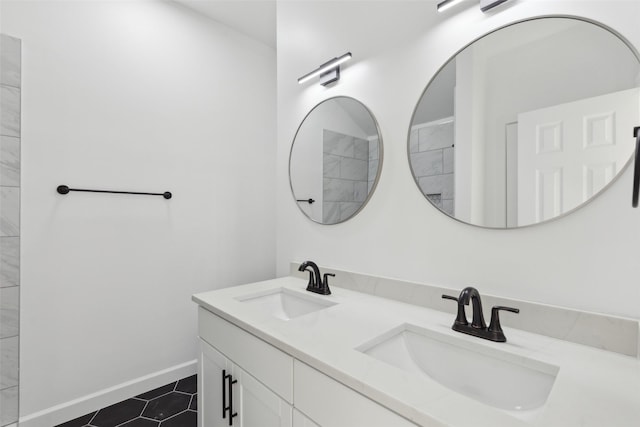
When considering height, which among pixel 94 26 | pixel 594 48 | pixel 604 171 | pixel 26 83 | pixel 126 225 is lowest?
pixel 126 225

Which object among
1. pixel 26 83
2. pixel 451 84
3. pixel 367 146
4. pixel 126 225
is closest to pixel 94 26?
pixel 26 83

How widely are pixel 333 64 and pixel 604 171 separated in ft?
4.00

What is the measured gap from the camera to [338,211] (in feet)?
5.39

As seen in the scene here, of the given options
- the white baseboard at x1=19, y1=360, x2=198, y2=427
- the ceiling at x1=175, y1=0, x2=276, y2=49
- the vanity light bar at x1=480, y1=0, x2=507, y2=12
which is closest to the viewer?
the vanity light bar at x1=480, y1=0, x2=507, y2=12

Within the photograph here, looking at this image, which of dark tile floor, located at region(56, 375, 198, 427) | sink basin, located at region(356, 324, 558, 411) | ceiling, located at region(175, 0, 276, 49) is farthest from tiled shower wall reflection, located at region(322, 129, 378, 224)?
dark tile floor, located at region(56, 375, 198, 427)

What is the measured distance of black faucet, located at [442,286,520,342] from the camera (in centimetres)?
92

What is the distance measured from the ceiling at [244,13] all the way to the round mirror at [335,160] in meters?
1.07

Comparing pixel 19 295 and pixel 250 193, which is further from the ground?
pixel 250 193

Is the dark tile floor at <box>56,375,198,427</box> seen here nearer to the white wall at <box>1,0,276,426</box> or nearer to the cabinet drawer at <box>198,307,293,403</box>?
the white wall at <box>1,0,276,426</box>

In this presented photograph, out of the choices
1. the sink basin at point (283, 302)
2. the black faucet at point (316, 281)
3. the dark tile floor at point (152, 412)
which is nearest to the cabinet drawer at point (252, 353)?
the sink basin at point (283, 302)

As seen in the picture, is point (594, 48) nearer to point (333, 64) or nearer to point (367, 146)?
point (367, 146)

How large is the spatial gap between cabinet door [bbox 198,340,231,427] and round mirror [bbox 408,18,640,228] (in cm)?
112

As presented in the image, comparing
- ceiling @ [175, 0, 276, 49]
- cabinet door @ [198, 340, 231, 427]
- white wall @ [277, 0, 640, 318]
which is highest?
ceiling @ [175, 0, 276, 49]

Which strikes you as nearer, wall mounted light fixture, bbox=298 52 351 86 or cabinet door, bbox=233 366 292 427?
cabinet door, bbox=233 366 292 427
